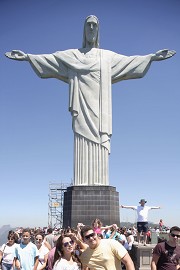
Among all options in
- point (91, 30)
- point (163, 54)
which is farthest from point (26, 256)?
point (163, 54)

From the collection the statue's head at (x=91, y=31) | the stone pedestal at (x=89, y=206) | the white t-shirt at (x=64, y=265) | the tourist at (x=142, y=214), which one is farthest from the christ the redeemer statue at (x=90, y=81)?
the white t-shirt at (x=64, y=265)

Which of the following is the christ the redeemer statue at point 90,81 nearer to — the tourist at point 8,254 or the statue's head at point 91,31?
the statue's head at point 91,31

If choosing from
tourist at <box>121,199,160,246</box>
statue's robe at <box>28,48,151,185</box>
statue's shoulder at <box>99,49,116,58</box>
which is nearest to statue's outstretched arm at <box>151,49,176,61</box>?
statue's robe at <box>28,48,151,185</box>

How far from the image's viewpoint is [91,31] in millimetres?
17156

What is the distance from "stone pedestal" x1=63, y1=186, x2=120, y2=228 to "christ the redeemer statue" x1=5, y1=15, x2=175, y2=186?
0.54m

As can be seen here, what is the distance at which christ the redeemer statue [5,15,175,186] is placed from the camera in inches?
635

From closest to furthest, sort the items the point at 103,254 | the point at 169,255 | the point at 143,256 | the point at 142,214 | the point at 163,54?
the point at 103,254 → the point at 169,255 → the point at 143,256 → the point at 142,214 → the point at 163,54

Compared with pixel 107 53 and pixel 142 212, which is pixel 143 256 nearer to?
pixel 142 212

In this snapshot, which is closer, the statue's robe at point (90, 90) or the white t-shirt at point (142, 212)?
the white t-shirt at point (142, 212)

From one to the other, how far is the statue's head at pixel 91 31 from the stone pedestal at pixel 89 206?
7300 millimetres

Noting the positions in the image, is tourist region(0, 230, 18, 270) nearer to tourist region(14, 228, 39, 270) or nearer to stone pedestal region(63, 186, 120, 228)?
tourist region(14, 228, 39, 270)

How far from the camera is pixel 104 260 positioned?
3777mm

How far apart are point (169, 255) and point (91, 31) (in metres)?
A: 14.1

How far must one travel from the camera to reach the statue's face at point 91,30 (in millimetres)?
17031
